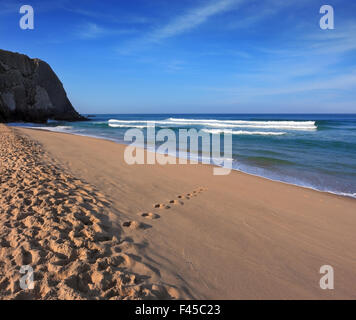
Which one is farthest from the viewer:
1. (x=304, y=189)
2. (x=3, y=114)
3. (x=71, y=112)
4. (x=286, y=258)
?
(x=71, y=112)

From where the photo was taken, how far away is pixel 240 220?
3.93 m

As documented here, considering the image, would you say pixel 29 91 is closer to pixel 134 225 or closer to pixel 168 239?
pixel 134 225

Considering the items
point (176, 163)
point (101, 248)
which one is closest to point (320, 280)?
point (101, 248)

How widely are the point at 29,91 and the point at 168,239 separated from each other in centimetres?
4847

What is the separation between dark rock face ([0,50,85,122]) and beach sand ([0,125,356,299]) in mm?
38042

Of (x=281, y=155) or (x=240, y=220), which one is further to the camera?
(x=281, y=155)

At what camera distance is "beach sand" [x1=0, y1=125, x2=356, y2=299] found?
2.22 meters

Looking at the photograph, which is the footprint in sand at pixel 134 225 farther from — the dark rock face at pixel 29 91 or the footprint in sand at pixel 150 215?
the dark rock face at pixel 29 91

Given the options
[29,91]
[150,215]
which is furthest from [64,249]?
[29,91]

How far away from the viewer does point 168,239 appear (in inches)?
125

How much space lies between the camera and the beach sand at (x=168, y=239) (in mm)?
2219

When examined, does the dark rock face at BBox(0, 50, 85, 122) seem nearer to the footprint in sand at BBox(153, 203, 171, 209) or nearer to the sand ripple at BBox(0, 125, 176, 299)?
the sand ripple at BBox(0, 125, 176, 299)
